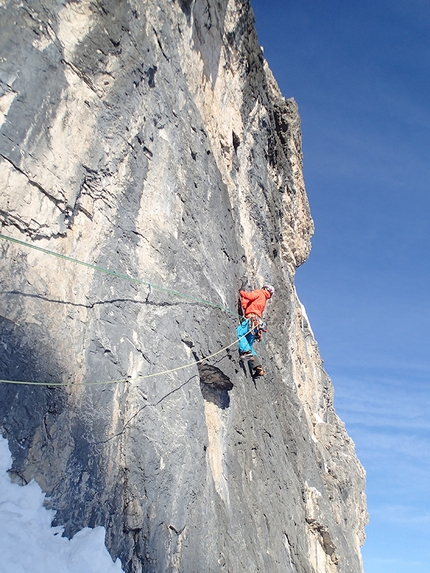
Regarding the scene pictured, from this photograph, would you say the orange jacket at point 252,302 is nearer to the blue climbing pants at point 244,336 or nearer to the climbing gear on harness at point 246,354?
the blue climbing pants at point 244,336

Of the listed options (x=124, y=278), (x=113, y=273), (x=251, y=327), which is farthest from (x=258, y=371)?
(x=113, y=273)

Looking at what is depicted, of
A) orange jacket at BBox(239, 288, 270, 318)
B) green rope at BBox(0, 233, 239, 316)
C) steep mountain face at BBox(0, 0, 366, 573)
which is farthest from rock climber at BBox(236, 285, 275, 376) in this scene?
green rope at BBox(0, 233, 239, 316)

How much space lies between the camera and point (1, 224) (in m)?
5.96

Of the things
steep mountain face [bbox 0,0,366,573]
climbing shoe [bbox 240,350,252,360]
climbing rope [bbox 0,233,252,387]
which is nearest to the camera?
climbing rope [bbox 0,233,252,387]

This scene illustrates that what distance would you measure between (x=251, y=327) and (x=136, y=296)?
3539 millimetres

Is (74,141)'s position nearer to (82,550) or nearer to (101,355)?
(101,355)

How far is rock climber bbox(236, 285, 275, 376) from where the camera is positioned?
10.1 meters

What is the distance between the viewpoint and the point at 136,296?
7402 mm

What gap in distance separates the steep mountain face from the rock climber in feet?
1.09

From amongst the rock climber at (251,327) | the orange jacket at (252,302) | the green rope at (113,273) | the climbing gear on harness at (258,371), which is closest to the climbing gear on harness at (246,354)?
the rock climber at (251,327)

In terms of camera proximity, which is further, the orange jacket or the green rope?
the orange jacket

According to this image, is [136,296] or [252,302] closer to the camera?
[136,296]

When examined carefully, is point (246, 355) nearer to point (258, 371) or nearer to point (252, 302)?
point (258, 371)

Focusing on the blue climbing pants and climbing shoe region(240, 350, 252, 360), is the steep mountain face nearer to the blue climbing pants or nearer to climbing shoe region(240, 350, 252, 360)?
climbing shoe region(240, 350, 252, 360)
